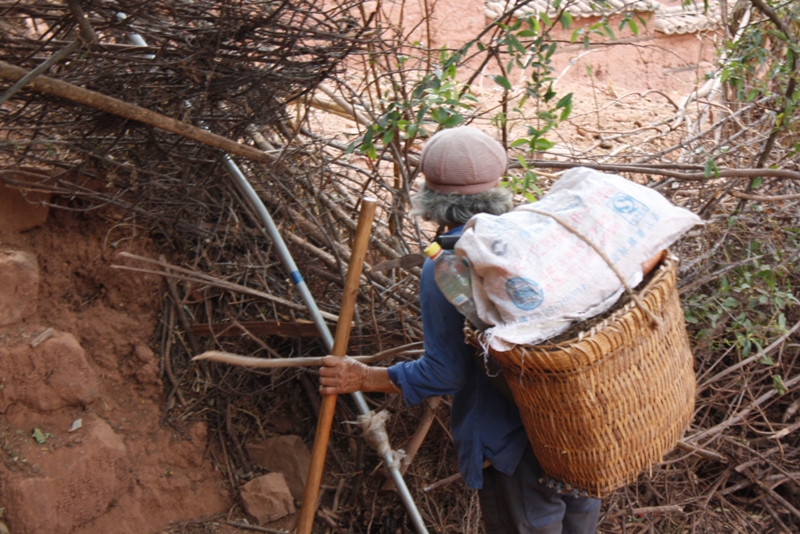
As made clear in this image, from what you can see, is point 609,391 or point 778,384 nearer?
point 609,391

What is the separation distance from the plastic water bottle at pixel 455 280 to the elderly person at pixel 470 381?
0.16 m

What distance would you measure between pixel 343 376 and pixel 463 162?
0.77 metres

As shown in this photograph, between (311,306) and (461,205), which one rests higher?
(461,205)

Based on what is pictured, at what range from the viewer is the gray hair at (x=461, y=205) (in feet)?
6.68

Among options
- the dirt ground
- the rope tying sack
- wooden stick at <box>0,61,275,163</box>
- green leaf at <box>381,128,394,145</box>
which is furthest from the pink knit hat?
the dirt ground

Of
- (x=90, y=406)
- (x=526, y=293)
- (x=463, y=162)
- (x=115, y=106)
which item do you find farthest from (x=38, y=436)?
(x=526, y=293)

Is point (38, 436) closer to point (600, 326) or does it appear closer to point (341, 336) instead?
point (341, 336)

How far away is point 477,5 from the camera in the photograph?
861 cm

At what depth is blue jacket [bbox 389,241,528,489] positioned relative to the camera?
6.86 feet

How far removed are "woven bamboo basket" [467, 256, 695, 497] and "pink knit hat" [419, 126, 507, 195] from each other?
1.43ft

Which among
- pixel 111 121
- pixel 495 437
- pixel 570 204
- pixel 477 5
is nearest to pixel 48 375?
pixel 111 121

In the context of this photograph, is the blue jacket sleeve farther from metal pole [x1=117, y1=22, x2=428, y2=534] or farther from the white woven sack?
metal pole [x1=117, y1=22, x2=428, y2=534]

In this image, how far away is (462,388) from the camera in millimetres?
2223

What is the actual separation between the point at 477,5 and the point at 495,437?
7.35 meters
